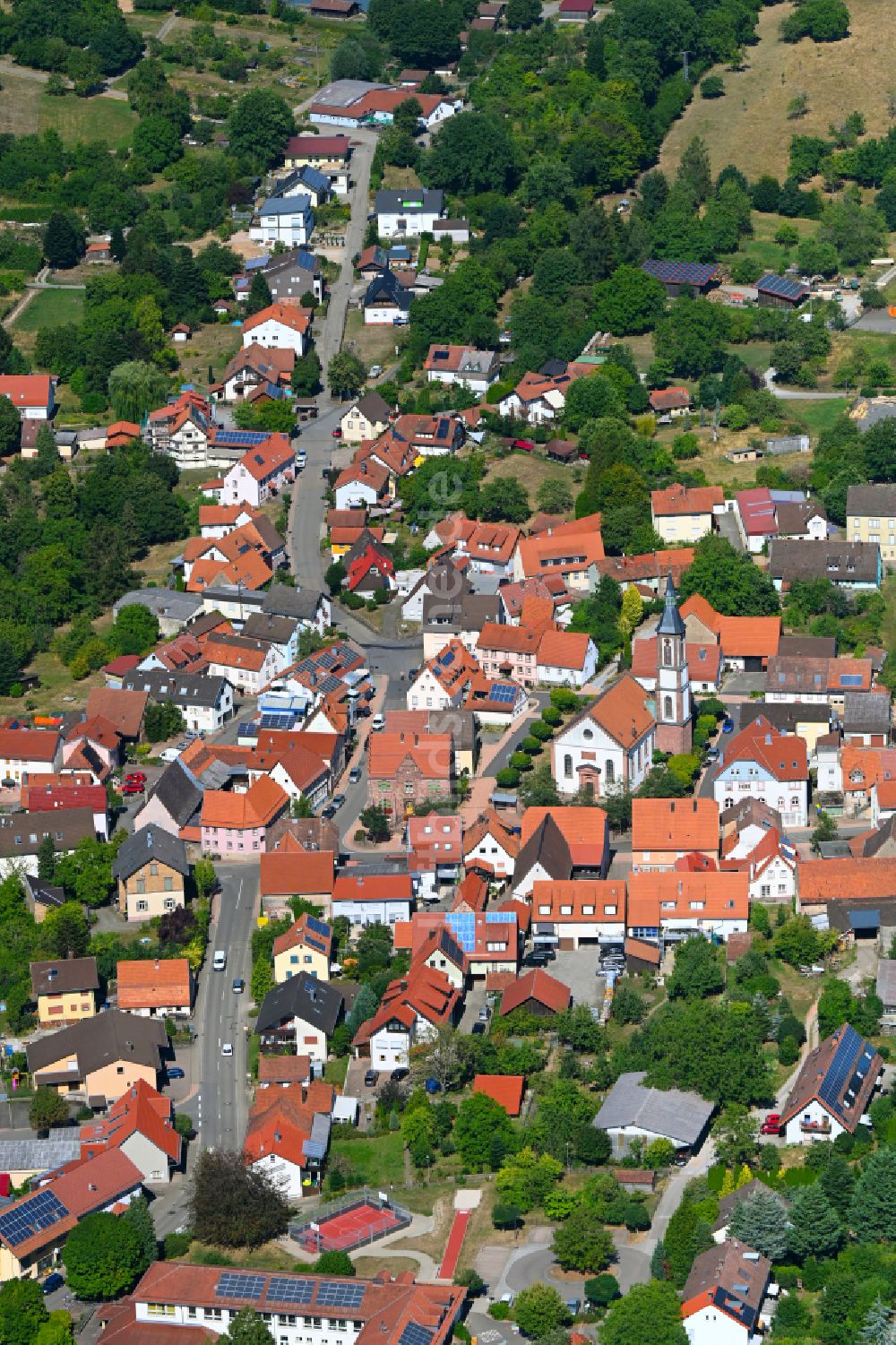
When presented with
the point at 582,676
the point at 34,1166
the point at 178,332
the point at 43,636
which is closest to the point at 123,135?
the point at 178,332

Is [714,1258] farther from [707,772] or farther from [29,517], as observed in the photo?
[29,517]

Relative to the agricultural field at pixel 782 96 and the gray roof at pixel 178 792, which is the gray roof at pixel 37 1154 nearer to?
the gray roof at pixel 178 792

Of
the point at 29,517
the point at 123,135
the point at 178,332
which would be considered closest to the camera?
the point at 29,517

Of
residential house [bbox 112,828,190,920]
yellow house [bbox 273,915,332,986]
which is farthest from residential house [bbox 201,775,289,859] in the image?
yellow house [bbox 273,915,332,986]

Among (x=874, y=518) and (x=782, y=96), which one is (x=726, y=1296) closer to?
(x=874, y=518)

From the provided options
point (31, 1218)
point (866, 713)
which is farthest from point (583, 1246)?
point (866, 713)

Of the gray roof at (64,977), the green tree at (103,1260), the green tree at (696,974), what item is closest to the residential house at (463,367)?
the green tree at (696,974)
